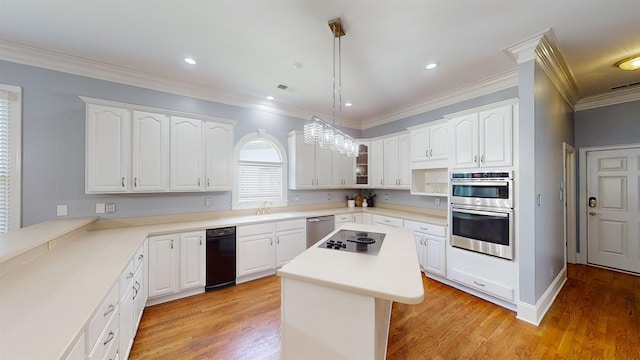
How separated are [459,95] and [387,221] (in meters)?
2.28

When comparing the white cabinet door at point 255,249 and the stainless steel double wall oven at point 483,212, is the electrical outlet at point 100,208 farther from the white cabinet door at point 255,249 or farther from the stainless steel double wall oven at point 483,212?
the stainless steel double wall oven at point 483,212

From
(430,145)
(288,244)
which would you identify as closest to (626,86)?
(430,145)

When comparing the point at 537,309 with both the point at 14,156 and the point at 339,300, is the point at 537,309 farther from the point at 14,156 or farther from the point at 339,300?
the point at 14,156

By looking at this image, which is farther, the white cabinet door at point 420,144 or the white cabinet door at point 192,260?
the white cabinet door at point 420,144

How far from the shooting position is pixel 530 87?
2430mm

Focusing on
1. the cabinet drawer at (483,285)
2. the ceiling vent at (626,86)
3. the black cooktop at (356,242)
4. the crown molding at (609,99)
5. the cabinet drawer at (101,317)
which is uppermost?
the ceiling vent at (626,86)

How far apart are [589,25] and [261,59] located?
122 inches

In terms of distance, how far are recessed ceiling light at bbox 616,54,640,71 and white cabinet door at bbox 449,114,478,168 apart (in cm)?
157

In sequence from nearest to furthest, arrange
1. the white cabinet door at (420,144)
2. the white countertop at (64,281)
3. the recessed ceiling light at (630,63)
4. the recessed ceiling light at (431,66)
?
the white countertop at (64,281), the recessed ceiling light at (630,63), the recessed ceiling light at (431,66), the white cabinet door at (420,144)

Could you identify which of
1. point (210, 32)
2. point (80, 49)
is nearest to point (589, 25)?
point (210, 32)

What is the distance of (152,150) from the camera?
293 cm

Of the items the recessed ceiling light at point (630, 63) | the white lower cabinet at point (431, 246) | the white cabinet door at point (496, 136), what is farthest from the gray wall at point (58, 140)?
the recessed ceiling light at point (630, 63)

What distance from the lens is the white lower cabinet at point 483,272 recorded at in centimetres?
265

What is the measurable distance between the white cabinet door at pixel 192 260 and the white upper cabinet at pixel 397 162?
325cm
